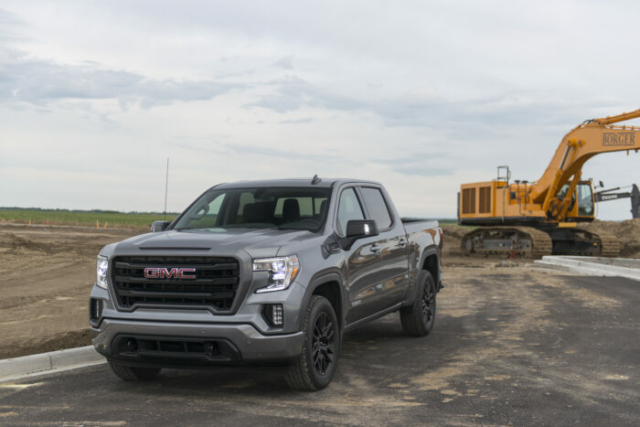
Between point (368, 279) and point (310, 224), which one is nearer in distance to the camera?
point (310, 224)

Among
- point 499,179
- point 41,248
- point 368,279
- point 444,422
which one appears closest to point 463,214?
point 499,179

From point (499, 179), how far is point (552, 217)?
9.18 ft

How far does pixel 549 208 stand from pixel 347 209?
25842 millimetres

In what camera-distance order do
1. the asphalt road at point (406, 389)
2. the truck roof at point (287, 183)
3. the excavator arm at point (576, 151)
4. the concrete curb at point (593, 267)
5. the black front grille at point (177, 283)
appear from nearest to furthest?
the asphalt road at point (406, 389)
the black front grille at point (177, 283)
the truck roof at point (287, 183)
the concrete curb at point (593, 267)
the excavator arm at point (576, 151)

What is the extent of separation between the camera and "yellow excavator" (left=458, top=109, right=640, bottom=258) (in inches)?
1167

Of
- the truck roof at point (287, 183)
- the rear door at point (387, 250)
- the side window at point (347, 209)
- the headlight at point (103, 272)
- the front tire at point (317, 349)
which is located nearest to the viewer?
the front tire at point (317, 349)

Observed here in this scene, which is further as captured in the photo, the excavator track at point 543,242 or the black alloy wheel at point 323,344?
the excavator track at point 543,242

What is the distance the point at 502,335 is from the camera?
9969 millimetres

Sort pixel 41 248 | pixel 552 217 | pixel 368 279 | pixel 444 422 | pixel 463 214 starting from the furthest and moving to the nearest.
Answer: pixel 463 214 < pixel 552 217 < pixel 41 248 < pixel 368 279 < pixel 444 422

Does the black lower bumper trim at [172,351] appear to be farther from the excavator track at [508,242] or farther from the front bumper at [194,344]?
the excavator track at [508,242]

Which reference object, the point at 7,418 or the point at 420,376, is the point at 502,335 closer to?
the point at 420,376

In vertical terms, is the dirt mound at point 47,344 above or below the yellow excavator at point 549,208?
below

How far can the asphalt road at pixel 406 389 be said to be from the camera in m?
5.80

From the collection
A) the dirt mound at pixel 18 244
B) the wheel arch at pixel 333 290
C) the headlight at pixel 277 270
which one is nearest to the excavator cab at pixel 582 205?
the dirt mound at pixel 18 244
